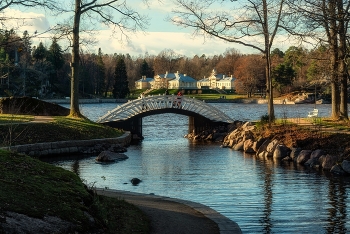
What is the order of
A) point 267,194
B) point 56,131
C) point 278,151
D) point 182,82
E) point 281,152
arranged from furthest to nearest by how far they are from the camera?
point 182,82
point 56,131
point 278,151
point 281,152
point 267,194

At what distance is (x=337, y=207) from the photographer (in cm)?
1552

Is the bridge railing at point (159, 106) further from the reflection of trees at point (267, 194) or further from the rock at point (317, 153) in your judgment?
the rock at point (317, 153)

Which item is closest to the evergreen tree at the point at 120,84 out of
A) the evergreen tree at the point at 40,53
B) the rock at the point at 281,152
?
the evergreen tree at the point at 40,53

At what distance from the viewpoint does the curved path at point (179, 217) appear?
11172 millimetres

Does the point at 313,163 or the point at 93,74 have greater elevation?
the point at 93,74

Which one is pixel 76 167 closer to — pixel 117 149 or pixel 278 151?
pixel 117 149

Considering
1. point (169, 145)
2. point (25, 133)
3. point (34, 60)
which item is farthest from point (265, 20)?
point (34, 60)

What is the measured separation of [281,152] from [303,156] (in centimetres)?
174

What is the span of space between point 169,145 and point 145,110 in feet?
16.4

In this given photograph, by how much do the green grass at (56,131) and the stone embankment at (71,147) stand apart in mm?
513

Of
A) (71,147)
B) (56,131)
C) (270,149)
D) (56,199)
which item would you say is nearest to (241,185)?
(270,149)

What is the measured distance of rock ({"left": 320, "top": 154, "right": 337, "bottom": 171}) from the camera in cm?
2350

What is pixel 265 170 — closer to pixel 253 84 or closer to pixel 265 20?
pixel 265 20

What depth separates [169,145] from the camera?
35562mm
